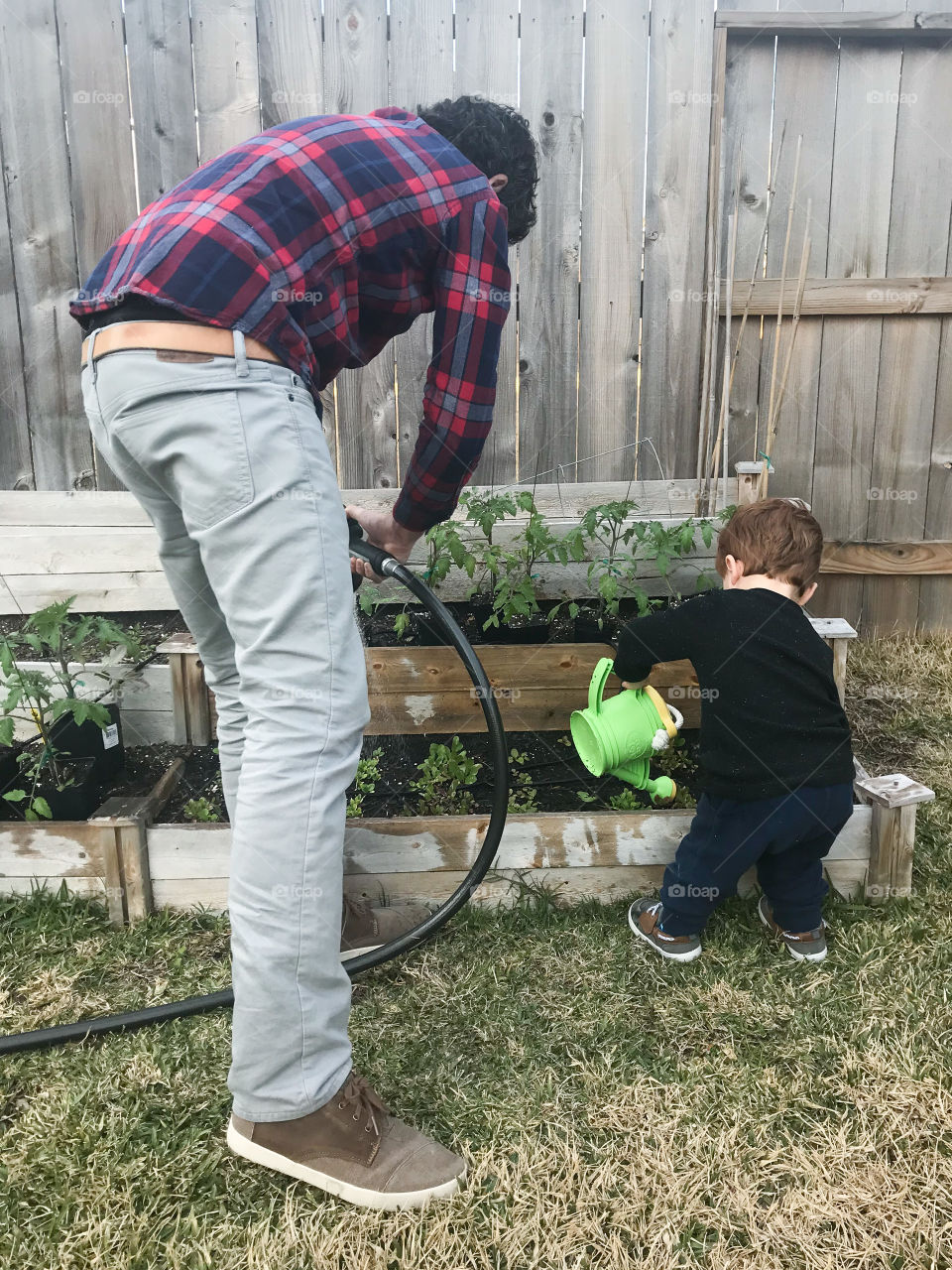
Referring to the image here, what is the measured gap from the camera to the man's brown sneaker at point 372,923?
6.31 feet

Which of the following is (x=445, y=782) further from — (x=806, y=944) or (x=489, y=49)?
(x=489, y=49)

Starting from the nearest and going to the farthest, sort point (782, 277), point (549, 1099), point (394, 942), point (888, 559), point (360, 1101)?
point (360, 1101)
point (549, 1099)
point (394, 942)
point (782, 277)
point (888, 559)

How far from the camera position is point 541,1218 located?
52.7 inches

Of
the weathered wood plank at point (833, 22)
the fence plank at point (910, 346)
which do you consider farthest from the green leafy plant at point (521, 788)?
the weathered wood plank at point (833, 22)

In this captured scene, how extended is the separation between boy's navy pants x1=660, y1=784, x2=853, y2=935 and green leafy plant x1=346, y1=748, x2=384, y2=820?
0.73m

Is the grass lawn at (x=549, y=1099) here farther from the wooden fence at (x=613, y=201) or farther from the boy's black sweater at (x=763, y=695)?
the wooden fence at (x=613, y=201)

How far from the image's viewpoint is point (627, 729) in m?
2.05

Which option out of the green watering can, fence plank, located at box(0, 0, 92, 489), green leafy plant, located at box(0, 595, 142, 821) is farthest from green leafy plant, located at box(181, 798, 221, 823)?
fence plank, located at box(0, 0, 92, 489)

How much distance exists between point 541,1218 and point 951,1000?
2.99 feet

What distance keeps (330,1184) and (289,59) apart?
302 centimetres

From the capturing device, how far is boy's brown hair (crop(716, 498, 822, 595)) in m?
1.91

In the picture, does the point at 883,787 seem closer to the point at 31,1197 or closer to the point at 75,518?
the point at 31,1197

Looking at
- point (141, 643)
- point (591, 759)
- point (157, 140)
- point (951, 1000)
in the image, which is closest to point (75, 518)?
point (141, 643)

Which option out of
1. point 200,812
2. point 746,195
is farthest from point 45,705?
point 746,195
